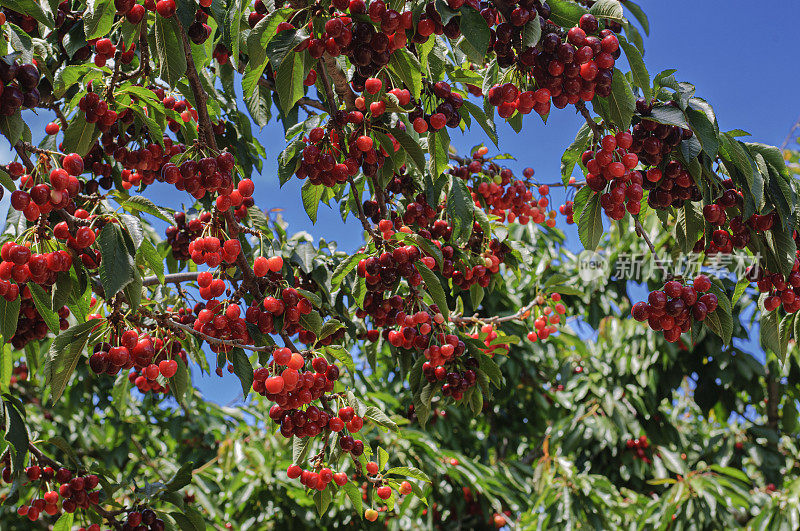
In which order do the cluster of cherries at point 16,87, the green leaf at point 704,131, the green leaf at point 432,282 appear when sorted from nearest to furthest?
the cluster of cherries at point 16,87, the green leaf at point 704,131, the green leaf at point 432,282

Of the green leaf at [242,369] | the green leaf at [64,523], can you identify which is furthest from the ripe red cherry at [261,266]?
the green leaf at [64,523]

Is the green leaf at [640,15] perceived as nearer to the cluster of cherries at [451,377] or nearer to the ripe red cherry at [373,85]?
the ripe red cherry at [373,85]

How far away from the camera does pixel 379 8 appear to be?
148 cm

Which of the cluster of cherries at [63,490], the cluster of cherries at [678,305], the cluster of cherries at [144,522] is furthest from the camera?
the cluster of cherries at [63,490]

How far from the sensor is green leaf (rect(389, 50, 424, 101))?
171 centimetres

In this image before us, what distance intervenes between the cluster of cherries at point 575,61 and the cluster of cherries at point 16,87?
104 cm

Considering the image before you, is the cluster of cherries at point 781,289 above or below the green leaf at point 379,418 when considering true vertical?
above

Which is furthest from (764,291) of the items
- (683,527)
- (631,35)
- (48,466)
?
(683,527)

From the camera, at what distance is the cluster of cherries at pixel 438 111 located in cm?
189

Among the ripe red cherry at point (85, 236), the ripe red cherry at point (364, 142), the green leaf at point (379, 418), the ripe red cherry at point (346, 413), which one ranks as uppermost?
the ripe red cherry at point (364, 142)

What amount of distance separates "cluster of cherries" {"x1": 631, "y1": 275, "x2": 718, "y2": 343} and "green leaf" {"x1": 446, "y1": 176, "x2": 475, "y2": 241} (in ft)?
2.36

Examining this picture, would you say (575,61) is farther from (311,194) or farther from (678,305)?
(311,194)

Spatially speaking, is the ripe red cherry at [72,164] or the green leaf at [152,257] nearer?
the ripe red cherry at [72,164]

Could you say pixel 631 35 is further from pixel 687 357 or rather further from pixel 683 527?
pixel 687 357
